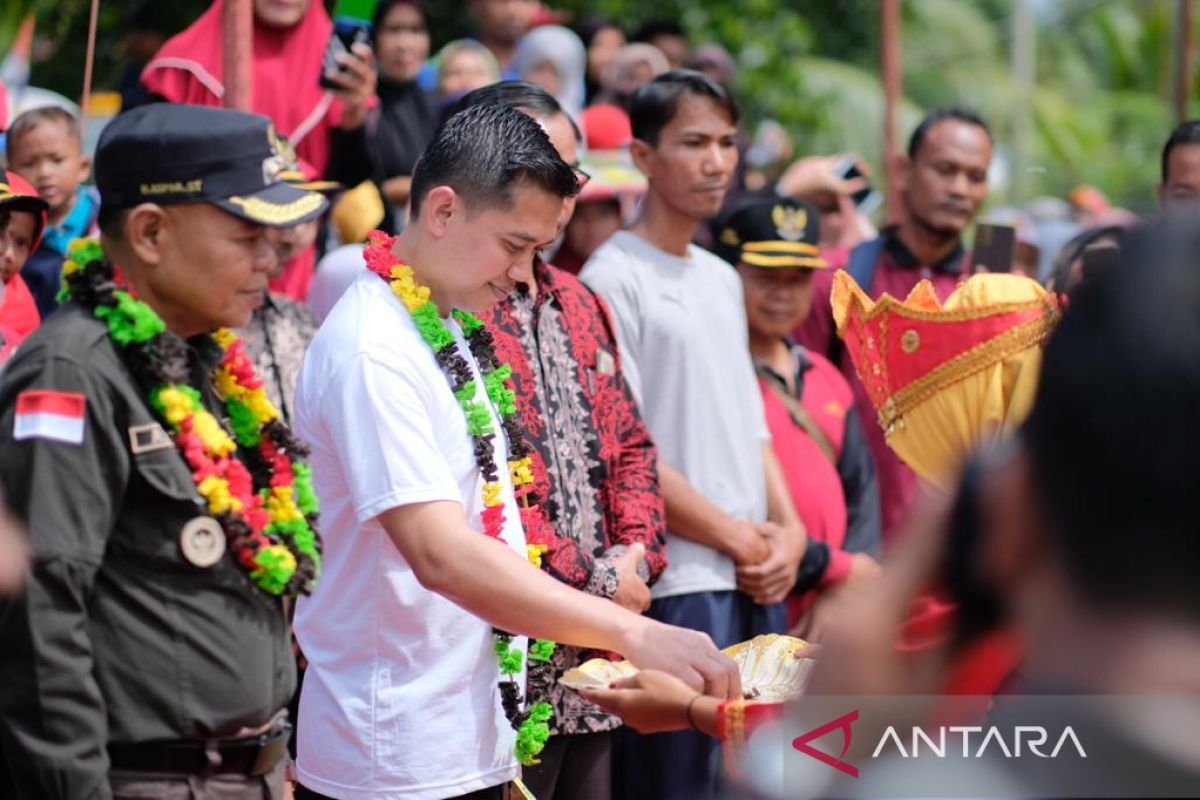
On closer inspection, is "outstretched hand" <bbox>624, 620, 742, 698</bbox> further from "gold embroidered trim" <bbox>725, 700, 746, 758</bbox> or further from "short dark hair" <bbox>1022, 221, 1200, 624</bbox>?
"short dark hair" <bbox>1022, 221, 1200, 624</bbox>

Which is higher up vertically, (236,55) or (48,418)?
(236,55)

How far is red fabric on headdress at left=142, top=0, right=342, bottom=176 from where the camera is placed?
5.88 metres

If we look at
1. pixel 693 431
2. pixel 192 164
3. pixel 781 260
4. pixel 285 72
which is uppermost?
pixel 285 72

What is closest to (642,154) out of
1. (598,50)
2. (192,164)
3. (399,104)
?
(399,104)

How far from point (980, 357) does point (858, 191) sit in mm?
5449

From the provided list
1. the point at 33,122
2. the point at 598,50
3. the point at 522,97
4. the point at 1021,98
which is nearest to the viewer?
the point at 522,97

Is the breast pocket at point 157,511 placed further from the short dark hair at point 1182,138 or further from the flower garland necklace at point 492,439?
the short dark hair at point 1182,138

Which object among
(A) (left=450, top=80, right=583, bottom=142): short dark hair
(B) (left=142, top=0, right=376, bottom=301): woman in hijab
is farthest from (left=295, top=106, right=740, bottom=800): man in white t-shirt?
(B) (left=142, top=0, right=376, bottom=301): woman in hijab

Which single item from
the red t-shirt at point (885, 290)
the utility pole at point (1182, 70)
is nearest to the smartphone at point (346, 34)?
the red t-shirt at point (885, 290)

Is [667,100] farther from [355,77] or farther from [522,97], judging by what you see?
[355,77]

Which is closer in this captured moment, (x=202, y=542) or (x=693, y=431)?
(x=202, y=542)

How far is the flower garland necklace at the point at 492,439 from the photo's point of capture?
332cm

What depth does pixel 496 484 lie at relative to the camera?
11.0 feet

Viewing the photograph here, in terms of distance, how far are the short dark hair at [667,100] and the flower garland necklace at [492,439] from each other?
2.04 m
